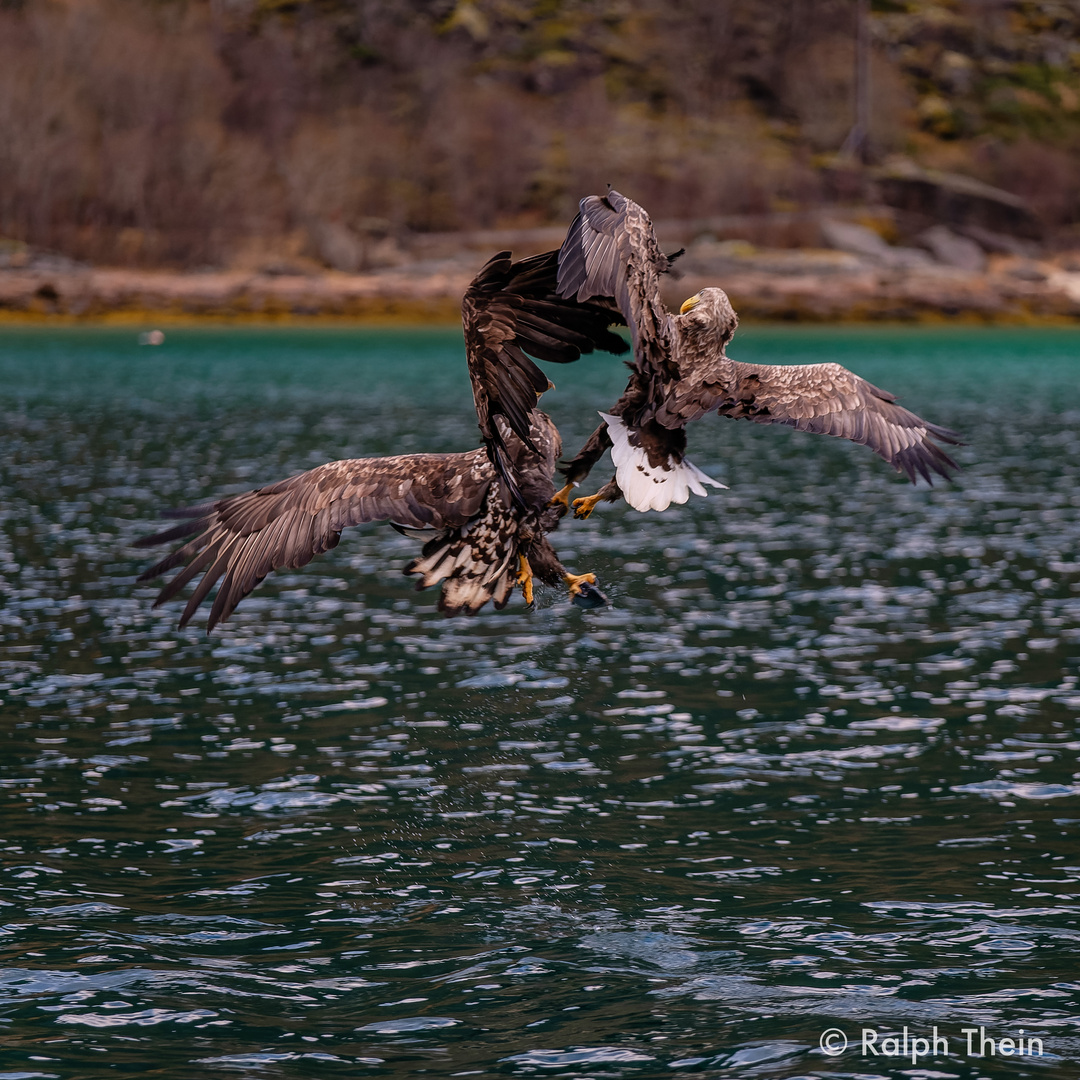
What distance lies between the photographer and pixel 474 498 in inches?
404

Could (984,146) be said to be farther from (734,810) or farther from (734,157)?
(734,810)

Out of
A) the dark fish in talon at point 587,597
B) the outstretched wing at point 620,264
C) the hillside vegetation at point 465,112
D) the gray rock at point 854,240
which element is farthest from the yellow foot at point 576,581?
the hillside vegetation at point 465,112

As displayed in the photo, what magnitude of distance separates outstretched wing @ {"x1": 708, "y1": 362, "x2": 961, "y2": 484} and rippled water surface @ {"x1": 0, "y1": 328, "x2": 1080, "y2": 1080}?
216 cm

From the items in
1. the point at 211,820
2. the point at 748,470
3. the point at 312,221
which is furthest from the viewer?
the point at 312,221

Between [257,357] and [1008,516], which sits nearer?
[1008,516]

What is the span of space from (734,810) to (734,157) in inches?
3692

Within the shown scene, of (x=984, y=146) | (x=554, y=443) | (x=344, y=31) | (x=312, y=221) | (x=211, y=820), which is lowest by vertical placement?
(x=211, y=820)

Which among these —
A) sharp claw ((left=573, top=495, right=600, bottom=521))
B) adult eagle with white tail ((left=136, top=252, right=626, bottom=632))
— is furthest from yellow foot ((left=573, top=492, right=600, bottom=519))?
adult eagle with white tail ((left=136, top=252, right=626, bottom=632))

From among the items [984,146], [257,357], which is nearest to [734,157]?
[984,146]

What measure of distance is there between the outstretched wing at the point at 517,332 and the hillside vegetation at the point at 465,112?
83572 mm

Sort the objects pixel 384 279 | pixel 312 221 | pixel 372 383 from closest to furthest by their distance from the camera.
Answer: pixel 372 383
pixel 384 279
pixel 312 221

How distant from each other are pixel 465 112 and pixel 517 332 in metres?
102

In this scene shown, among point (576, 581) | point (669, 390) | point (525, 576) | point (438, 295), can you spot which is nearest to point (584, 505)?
point (576, 581)

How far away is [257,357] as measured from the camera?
64250 millimetres
